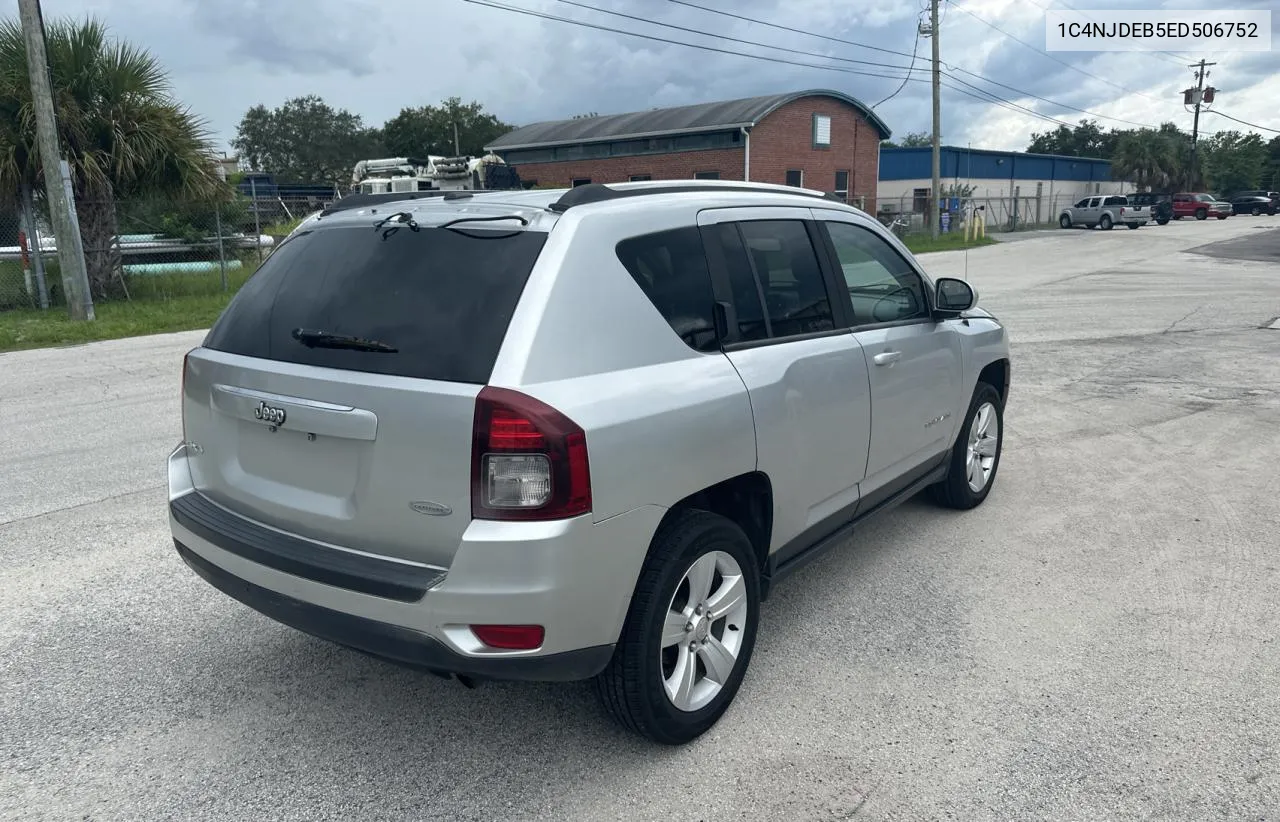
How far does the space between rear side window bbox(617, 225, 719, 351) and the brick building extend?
119ft

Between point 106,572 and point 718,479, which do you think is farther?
point 106,572

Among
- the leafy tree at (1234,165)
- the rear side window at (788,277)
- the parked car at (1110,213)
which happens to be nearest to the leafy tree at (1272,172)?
the leafy tree at (1234,165)

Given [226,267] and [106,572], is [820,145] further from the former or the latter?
[106,572]

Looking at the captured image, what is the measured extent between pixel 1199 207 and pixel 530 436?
218 ft

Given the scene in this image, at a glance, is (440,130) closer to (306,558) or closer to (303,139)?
(303,139)

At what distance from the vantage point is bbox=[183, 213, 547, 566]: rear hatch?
2.62m

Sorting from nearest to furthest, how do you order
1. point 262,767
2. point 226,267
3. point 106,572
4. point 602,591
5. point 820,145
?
1. point 602,591
2. point 262,767
3. point 106,572
4. point 226,267
5. point 820,145

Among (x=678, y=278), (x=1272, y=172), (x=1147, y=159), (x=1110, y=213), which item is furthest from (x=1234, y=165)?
(x=678, y=278)

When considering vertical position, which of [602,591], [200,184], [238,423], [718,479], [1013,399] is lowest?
[1013,399]

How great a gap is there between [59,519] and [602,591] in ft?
13.1

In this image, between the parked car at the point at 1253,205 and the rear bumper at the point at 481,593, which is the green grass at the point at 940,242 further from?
the parked car at the point at 1253,205

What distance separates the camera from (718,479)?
3057 mm

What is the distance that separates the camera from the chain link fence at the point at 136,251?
15484mm

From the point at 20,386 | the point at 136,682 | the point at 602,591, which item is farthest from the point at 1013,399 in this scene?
the point at 20,386
